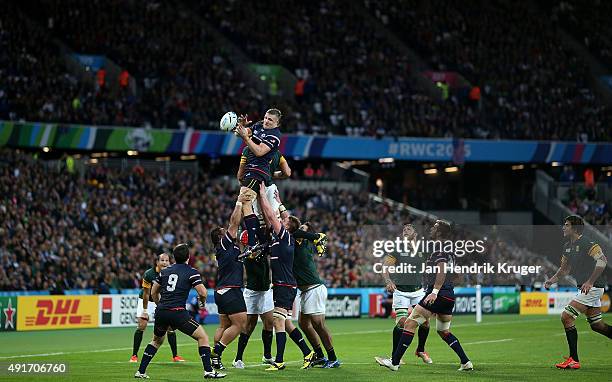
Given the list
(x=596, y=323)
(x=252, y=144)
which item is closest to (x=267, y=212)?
(x=252, y=144)

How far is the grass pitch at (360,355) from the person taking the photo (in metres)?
17.5

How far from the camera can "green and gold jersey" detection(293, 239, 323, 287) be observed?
63.1 ft

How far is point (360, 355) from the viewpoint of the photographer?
2295 cm

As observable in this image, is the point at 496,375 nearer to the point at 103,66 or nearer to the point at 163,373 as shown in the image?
the point at 163,373

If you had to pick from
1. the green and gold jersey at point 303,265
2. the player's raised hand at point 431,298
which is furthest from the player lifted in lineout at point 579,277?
the green and gold jersey at point 303,265

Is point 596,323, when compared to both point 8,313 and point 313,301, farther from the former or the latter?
point 8,313

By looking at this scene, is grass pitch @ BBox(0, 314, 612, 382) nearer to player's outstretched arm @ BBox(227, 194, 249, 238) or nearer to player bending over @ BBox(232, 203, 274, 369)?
player bending over @ BBox(232, 203, 274, 369)

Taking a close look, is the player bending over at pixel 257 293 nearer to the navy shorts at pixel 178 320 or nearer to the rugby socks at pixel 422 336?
the navy shorts at pixel 178 320

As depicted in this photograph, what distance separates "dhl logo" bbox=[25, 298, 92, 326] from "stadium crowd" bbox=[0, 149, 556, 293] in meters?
0.75

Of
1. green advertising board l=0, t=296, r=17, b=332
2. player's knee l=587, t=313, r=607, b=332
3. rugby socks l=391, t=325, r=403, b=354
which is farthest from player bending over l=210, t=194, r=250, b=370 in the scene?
green advertising board l=0, t=296, r=17, b=332

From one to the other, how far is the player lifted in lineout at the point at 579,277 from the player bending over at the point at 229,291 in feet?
18.3

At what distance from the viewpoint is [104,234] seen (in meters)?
41.6

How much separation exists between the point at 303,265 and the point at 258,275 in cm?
89

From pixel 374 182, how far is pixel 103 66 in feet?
63.0
